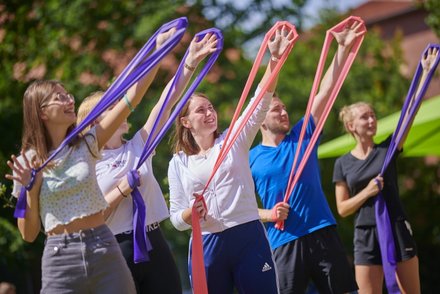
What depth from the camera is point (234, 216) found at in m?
4.76

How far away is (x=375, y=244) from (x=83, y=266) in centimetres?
287

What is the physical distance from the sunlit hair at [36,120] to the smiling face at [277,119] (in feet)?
6.65

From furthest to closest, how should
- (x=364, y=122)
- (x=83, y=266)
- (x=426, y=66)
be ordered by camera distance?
(x=364, y=122) < (x=426, y=66) < (x=83, y=266)

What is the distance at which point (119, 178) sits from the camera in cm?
470

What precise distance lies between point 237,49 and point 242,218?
43.3 feet

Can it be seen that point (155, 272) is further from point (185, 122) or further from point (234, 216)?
point (185, 122)

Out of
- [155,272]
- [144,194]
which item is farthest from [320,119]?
[155,272]

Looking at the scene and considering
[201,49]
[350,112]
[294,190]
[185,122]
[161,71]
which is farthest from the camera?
[161,71]

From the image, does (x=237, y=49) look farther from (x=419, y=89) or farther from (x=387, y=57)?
(x=419, y=89)

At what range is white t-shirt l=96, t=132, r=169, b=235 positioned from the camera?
15.3 feet

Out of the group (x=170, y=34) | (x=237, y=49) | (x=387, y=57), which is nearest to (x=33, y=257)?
(x=170, y=34)

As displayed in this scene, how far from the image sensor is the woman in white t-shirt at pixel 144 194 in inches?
178

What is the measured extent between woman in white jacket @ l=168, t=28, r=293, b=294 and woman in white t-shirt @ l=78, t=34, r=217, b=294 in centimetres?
25

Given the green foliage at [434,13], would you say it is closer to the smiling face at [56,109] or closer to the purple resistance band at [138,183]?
the purple resistance band at [138,183]
